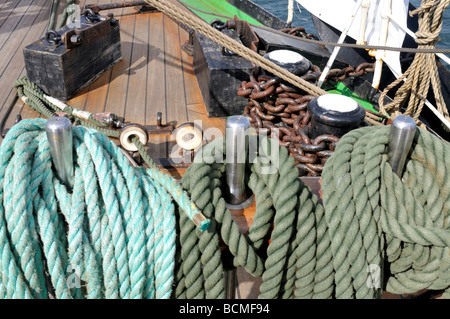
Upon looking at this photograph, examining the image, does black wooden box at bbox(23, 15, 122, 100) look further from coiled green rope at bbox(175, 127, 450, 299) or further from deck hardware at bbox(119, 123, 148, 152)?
coiled green rope at bbox(175, 127, 450, 299)

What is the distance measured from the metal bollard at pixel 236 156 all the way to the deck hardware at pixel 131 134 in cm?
77

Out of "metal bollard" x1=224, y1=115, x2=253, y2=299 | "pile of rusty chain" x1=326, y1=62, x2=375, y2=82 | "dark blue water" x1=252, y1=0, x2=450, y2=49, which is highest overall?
"dark blue water" x1=252, y1=0, x2=450, y2=49

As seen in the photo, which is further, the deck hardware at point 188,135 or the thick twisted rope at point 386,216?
A: the deck hardware at point 188,135

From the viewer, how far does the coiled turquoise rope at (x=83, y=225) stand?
879mm

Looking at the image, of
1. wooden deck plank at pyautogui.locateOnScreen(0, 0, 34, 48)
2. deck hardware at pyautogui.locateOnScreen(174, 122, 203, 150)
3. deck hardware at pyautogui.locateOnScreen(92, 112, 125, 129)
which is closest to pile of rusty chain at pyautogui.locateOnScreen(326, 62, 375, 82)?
deck hardware at pyautogui.locateOnScreen(174, 122, 203, 150)

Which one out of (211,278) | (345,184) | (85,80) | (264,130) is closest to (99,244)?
(211,278)

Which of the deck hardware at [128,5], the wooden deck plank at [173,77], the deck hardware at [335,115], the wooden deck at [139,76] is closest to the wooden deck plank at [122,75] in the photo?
the wooden deck at [139,76]

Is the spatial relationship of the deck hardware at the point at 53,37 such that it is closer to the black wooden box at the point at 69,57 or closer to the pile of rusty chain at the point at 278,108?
the black wooden box at the point at 69,57

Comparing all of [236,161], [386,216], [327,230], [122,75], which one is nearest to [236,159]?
[236,161]

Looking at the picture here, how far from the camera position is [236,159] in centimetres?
103

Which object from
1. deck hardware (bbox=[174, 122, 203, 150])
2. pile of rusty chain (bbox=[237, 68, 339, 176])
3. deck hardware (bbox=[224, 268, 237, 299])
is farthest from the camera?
pile of rusty chain (bbox=[237, 68, 339, 176])

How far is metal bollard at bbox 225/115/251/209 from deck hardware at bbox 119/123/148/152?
774 millimetres

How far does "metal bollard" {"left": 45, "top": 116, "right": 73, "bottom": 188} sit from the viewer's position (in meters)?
0.88

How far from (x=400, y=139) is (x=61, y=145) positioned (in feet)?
2.59
